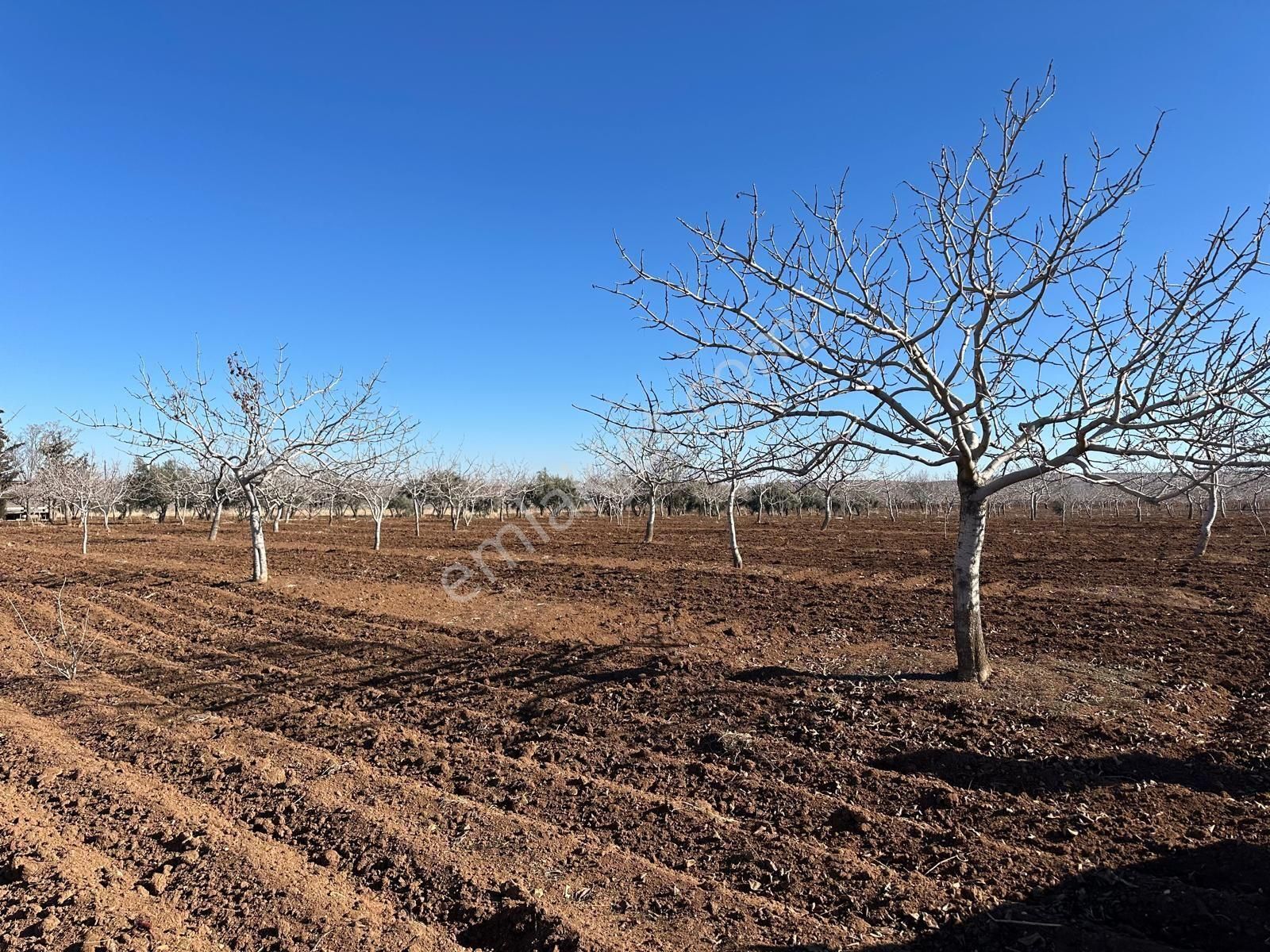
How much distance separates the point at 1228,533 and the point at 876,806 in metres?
29.6

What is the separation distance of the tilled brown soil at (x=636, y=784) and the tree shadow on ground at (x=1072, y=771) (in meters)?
0.02

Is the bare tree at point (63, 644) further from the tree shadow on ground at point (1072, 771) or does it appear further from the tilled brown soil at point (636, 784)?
the tree shadow on ground at point (1072, 771)

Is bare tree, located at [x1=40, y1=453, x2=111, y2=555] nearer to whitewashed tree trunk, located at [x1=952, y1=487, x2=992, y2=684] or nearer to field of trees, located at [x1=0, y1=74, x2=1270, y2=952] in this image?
field of trees, located at [x1=0, y1=74, x2=1270, y2=952]

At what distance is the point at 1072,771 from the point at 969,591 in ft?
4.87

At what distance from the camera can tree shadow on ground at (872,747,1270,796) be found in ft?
12.2

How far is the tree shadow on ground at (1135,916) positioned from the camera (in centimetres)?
238

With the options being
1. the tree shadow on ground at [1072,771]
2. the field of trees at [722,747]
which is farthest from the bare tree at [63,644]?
the tree shadow on ground at [1072,771]

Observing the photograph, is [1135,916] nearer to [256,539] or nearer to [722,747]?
[722,747]

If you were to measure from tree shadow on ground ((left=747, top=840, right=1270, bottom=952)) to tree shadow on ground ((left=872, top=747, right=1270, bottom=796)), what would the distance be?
80 cm

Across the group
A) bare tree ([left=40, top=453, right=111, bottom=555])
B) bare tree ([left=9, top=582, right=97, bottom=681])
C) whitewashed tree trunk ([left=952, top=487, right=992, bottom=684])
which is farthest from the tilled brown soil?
bare tree ([left=40, top=453, right=111, bottom=555])

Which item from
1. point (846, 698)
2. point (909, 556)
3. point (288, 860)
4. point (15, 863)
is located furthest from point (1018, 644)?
point (909, 556)

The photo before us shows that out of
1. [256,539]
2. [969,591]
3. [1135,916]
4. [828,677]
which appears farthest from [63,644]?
[1135,916]

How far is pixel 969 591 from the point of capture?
16.4 ft

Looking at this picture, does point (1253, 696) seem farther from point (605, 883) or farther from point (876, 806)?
point (605, 883)
